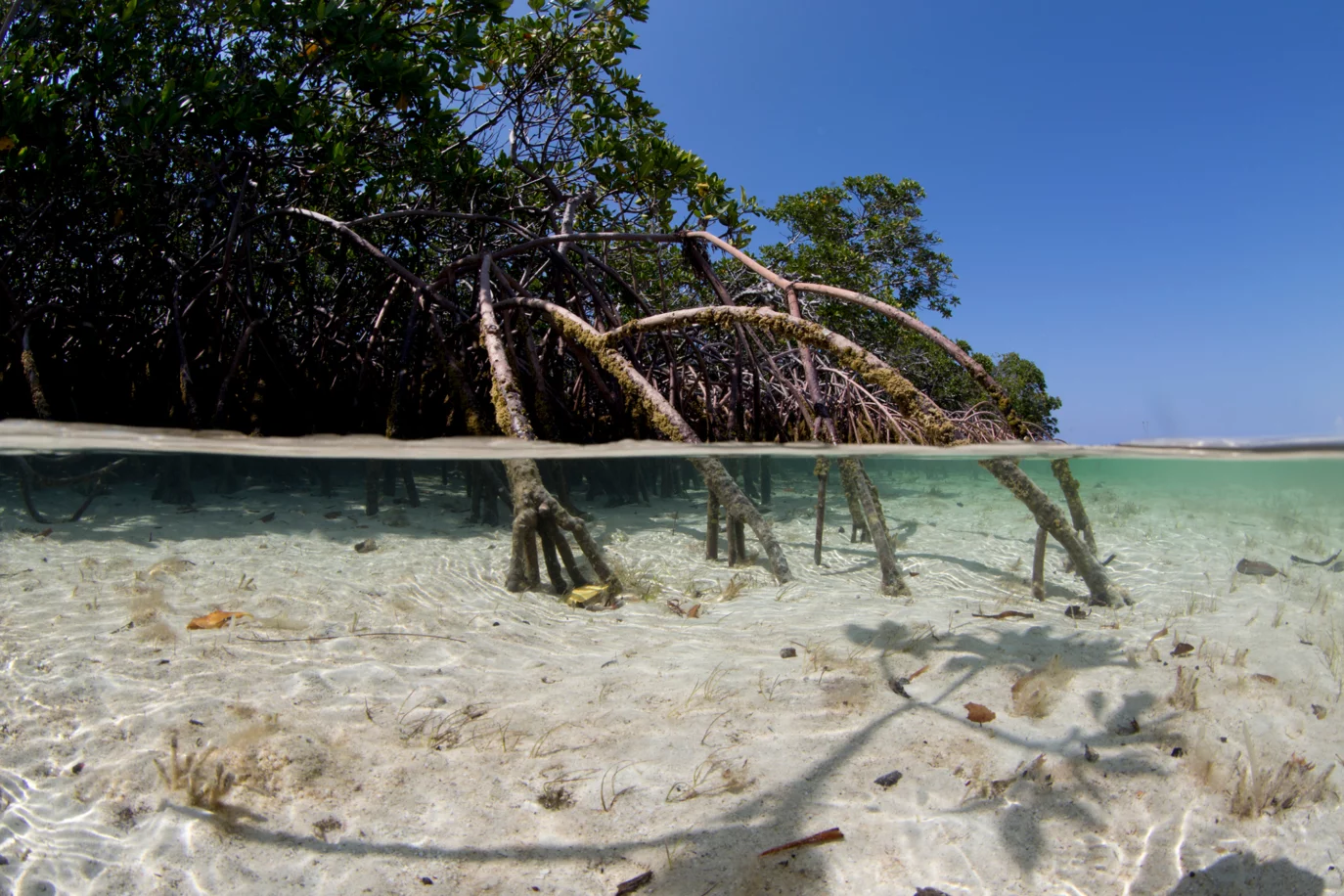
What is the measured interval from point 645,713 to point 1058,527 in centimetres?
239

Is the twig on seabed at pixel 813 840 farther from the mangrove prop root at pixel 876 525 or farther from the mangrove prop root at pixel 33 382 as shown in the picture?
the mangrove prop root at pixel 33 382

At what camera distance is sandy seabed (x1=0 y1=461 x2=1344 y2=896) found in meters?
1.89

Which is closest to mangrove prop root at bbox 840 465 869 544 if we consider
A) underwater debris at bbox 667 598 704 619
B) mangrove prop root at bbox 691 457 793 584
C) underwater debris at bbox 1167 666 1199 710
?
mangrove prop root at bbox 691 457 793 584

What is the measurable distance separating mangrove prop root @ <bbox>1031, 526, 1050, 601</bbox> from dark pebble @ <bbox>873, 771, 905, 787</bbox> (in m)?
1.43

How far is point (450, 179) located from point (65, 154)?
8.65 ft

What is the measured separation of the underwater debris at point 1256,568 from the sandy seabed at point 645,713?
0.04m

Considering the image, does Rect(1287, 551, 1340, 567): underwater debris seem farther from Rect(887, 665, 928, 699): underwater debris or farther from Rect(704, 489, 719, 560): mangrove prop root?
Rect(704, 489, 719, 560): mangrove prop root

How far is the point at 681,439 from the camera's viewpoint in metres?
3.62

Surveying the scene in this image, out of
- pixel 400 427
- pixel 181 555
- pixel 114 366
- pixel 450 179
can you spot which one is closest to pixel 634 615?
pixel 181 555

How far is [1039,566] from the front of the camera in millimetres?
3426

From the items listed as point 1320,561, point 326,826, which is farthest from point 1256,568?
point 326,826

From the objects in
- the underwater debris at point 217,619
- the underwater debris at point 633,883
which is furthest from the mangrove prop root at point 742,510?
the underwater debris at point 217,619

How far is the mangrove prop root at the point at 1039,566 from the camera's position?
3.24m

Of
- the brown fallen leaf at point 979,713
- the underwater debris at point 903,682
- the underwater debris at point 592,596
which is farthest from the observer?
the underwater debris at point 592,596
